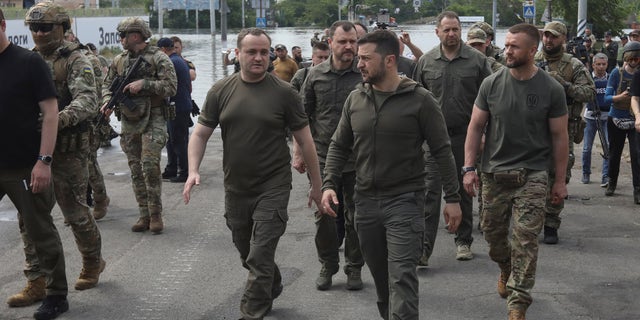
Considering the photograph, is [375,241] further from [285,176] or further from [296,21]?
[296,21]

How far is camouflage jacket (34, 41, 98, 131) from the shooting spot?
7.18 meters

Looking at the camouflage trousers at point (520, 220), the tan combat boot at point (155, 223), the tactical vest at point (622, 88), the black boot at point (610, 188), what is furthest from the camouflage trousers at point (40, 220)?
the black boot at point (610, 188)

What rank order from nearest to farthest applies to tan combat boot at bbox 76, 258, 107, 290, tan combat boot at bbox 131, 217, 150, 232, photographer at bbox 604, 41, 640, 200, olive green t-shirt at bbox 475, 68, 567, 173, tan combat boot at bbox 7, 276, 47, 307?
olive green t-shirt at bbox 475, 68, 567, 173, tan combat boot at bbox 7, 276, 47, 307, tan combat boot at bbox 76, 258, 107, 290, tan combat boot at bbox 131, 217, 150, 232, photographer at bbox 604, 41, 640, 200

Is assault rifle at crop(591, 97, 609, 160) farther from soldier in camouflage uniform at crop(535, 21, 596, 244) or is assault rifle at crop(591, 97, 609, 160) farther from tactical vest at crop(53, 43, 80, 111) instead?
tactical vest at crop(53, 43, 80, 111)

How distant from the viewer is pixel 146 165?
9.79 metres

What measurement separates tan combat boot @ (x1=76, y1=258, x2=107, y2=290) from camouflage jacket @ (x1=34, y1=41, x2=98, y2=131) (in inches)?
43.7

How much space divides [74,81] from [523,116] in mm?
3278

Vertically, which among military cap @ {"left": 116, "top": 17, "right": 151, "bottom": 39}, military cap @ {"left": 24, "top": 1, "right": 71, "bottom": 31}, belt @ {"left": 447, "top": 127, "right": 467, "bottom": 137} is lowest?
belt @ {"left": 447, "top": 127, "right": 467, "bottom": 137}

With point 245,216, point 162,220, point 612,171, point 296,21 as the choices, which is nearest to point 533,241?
point 245,216

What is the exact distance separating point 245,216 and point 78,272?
7.75 feet

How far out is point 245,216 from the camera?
6.46 m

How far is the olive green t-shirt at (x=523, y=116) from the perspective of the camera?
21.6 ft

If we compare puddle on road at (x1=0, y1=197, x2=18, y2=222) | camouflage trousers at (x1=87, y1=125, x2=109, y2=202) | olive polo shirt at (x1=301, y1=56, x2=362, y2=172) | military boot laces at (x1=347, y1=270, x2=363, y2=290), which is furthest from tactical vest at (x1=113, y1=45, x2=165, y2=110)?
military boot laces at (x1=347, y1=270, x2=363, y2=290)

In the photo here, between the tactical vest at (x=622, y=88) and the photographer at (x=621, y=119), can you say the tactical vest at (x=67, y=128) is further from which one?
the tactical vest at (x=622, y=88)
